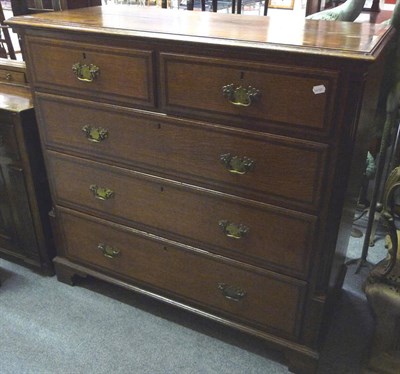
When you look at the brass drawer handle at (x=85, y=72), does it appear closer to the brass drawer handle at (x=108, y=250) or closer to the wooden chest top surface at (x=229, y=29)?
the wooden chest top surface at (x=229, y=29)

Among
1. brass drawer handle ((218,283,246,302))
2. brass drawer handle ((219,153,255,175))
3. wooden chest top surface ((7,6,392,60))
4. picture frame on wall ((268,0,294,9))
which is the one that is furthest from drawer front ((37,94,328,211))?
picture frame on wall ((268,0,294,9))

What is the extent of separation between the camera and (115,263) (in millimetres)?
1610

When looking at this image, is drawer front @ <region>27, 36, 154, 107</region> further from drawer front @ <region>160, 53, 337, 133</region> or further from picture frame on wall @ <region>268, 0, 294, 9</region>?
picture frame on wall @ <region>268, 0, 294, 9</region>

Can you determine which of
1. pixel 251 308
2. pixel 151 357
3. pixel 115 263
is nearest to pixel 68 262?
pixel 115 263

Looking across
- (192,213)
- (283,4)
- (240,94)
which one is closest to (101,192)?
(192,213)

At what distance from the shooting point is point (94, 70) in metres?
1.26

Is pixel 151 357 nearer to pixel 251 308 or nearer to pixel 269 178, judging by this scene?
pixel 251 308

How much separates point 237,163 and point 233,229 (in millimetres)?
222

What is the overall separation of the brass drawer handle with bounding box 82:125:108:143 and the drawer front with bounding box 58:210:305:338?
1.09 ft

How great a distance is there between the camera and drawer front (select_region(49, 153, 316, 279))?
1.20 meters

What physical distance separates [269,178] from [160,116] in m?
0.36

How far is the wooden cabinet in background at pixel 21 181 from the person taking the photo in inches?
60.7

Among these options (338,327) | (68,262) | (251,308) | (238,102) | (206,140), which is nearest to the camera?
(238,102)

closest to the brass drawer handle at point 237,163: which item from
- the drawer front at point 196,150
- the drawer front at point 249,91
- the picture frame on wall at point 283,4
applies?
the drawer front at point 196,150
